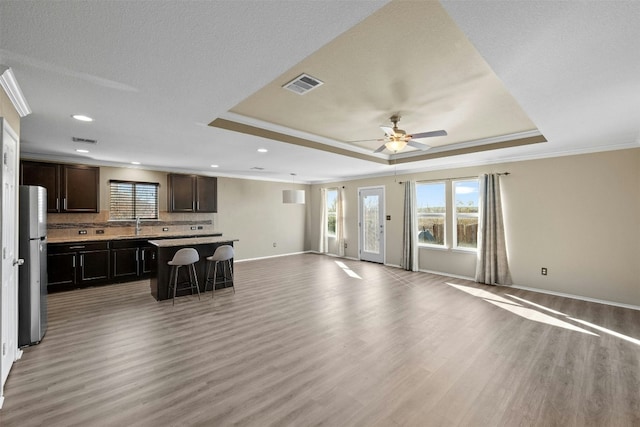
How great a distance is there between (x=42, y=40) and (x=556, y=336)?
5.31 m

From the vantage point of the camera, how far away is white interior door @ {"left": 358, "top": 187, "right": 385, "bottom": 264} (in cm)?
771

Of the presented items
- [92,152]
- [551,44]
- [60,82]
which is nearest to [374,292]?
[551,44]

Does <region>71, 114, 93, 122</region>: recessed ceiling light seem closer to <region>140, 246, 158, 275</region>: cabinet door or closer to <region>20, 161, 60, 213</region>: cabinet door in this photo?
<region>20, 161, 60, 213</region>: cabinet door

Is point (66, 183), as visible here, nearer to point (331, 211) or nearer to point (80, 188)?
point (80, 188)

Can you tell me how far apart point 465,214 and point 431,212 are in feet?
2.55

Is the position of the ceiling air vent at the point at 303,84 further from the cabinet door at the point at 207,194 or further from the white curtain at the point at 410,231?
the cabinet door at the point at 207,194

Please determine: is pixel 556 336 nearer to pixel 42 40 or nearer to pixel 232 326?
pixel 232 326

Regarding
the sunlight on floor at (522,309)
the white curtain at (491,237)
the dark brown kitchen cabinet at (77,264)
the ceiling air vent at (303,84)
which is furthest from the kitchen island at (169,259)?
the white curtain at (491,237)

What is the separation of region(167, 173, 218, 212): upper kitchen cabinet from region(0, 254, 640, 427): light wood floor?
270cm

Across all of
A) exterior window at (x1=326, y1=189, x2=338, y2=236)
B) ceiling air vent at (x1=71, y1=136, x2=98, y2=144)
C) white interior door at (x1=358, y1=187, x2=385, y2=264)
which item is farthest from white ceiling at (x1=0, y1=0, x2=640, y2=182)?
exterior window at (x1=326, y1=189, x2=338, y2=236)

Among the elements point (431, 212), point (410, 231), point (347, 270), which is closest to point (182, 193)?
point (347, 270)

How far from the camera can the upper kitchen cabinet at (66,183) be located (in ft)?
16.7

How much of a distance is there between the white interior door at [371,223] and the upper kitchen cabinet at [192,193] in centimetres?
412

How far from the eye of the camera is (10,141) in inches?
95.5
